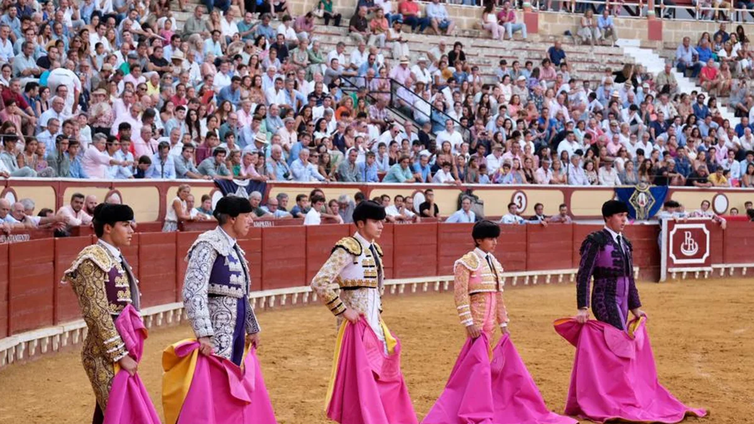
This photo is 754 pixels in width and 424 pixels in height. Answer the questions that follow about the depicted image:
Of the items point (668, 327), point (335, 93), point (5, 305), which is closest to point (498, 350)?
point (5, 305)

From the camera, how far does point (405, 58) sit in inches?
754

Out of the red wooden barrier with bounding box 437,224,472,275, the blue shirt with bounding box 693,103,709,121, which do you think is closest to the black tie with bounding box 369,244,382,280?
the red wooden barrier with bounding box 437,224,472,275

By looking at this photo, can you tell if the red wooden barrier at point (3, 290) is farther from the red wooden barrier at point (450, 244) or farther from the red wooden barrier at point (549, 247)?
the red wooden barrier at point (549, 247)

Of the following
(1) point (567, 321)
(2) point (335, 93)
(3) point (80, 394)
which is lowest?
(3) point (80, 394)

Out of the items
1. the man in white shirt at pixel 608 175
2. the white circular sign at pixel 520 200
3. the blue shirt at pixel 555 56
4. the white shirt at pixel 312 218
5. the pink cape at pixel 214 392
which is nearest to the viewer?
the pink cape at pixel 214 392

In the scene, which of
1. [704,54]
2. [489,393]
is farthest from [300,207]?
[704,54]

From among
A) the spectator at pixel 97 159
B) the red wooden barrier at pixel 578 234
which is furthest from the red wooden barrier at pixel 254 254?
the red wooden barrier at pixel 578 234

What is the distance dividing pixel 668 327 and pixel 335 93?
6.81m

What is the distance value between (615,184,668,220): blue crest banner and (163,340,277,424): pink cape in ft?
43.8

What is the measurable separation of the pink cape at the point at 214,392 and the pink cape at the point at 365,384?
0.68 metres

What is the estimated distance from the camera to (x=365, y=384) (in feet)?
19.9

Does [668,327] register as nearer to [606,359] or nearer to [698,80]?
[606,359]

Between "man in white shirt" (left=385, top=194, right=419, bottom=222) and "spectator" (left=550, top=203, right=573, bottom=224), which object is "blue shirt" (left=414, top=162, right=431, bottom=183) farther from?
"spectator" (left=550, top=203, right=573, bottom=224)

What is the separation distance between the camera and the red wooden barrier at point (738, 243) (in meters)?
17.7
